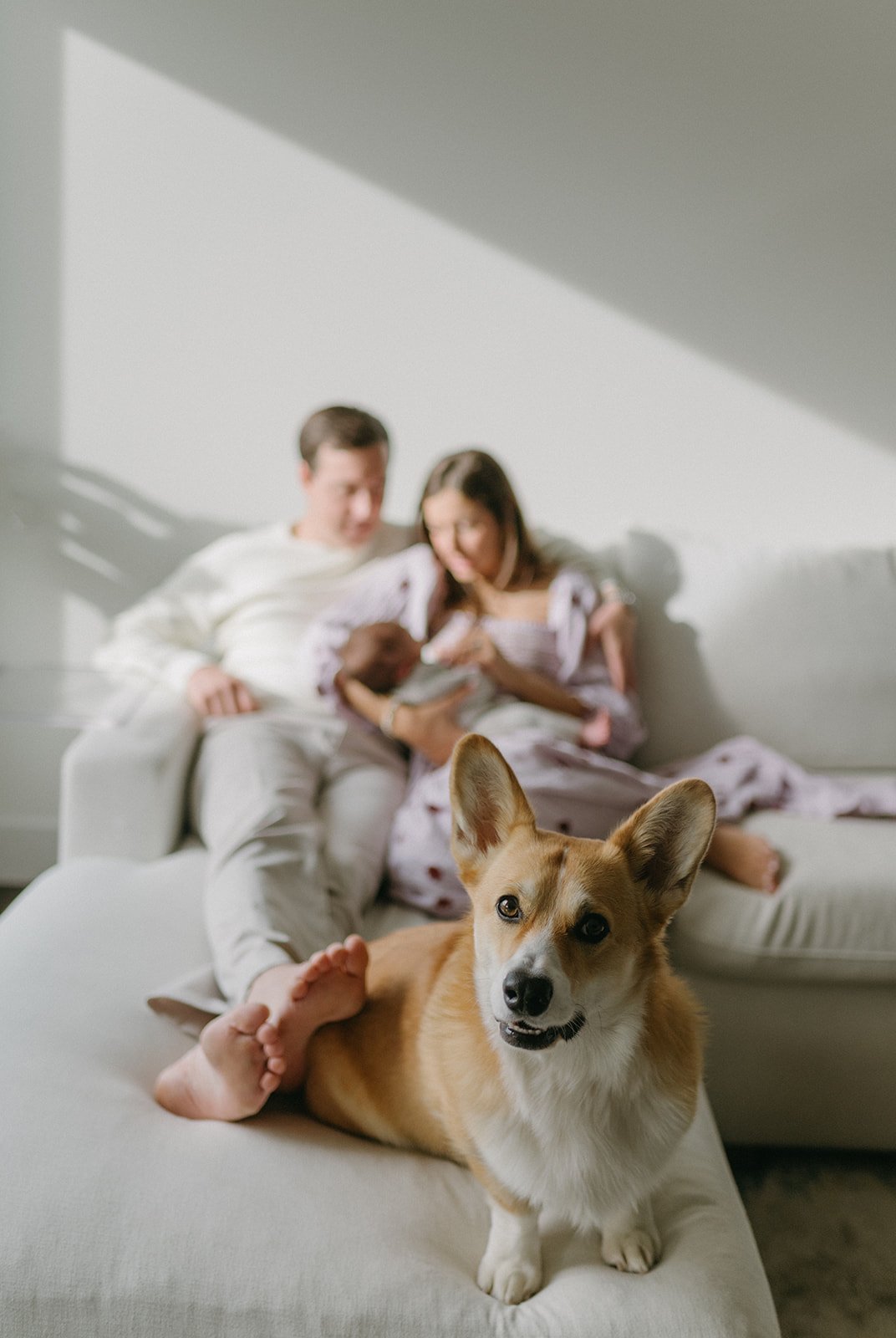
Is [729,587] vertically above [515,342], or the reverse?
[515,342]

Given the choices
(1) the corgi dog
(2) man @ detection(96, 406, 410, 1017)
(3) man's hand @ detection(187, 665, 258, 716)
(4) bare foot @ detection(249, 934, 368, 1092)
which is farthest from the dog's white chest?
(3) man's hand @ detection(187, 665, 258, 716)

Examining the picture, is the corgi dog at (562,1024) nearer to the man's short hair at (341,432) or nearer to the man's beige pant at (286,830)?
the man's beige pant at (286,830)

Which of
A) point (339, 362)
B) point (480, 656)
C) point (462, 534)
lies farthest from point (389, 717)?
point (339, 362)

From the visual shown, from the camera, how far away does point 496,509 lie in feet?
6.38

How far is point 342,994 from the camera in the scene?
3.59ft

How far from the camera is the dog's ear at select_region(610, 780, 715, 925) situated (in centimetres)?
87

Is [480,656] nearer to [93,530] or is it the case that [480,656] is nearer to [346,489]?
[346,489]

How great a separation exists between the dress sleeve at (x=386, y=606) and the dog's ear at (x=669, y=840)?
1002mm

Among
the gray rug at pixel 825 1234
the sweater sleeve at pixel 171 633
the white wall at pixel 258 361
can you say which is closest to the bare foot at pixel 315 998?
the gray rug at pixel 825 1234

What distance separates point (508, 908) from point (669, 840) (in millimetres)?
156

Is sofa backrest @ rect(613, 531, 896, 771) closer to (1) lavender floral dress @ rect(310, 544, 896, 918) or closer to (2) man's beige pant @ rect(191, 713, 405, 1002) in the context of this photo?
(1) lavender floral dress @ rect(310, 544, 896, 918)

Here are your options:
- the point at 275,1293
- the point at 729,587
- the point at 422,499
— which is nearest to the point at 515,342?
the point at 422,499

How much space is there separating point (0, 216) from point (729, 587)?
184 centimetres

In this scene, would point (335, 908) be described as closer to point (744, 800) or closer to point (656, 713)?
point (744, 800)
